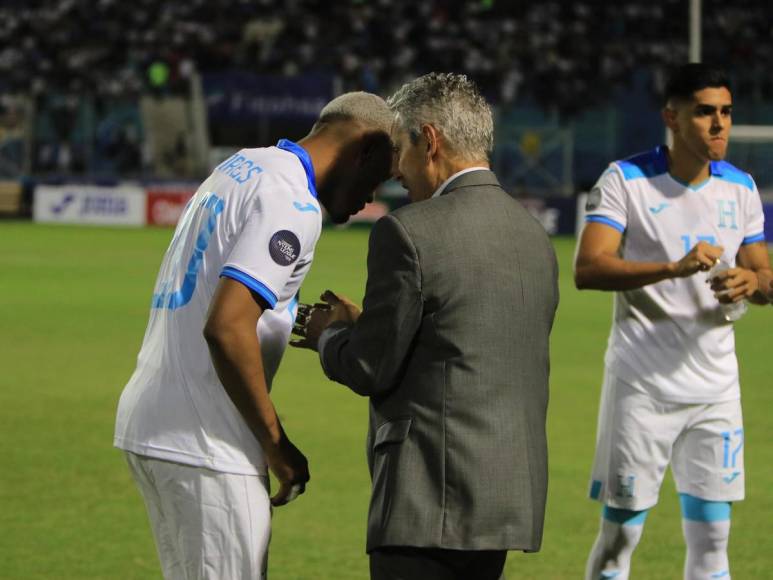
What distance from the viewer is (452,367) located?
10.9 feet

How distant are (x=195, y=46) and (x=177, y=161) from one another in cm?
487

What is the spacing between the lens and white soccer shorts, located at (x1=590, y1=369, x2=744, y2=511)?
5242 millimetres

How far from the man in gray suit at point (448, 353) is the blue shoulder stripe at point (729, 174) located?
227 cm

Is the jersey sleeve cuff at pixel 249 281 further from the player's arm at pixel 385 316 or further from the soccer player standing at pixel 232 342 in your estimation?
the player's arm at pixel 385 316

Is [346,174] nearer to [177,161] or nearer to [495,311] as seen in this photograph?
[495,311]

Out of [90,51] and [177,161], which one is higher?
[90,51]

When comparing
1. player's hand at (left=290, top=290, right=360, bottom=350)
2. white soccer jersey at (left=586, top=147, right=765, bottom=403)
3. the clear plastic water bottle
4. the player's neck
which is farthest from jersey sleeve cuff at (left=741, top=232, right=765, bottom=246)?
player's hand at (left=290, top=290, right=360, bottom=350)

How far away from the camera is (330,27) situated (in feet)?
131

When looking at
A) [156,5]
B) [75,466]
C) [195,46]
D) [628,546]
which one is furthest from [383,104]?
[156,5]

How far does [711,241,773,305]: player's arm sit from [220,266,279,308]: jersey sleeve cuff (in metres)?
2.14

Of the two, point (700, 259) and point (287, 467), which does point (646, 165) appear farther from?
point (287, 467)

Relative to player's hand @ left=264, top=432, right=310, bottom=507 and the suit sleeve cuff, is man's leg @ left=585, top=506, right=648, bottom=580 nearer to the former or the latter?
player's hand @ left=264, top=432, right=310, bottom=507

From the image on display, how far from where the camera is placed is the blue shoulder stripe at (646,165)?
5445mm

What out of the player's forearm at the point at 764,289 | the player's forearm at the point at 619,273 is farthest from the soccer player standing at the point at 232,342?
the player's forearm at the point at 764,289
